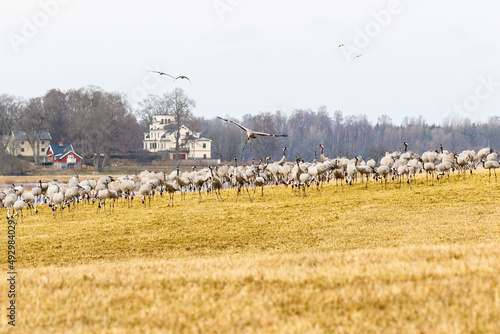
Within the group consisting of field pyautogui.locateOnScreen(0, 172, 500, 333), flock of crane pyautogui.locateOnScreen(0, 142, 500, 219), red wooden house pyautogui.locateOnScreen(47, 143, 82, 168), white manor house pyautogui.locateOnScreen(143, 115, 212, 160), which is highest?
white manor house pyautogui.locateOnScreen(143, 115, 212, 160)

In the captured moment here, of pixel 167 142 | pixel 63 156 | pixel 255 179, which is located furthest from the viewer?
pixel 167 142

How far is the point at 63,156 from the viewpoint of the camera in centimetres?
10894

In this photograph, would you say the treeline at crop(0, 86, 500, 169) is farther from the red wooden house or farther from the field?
the field

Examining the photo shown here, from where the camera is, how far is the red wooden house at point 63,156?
345ft

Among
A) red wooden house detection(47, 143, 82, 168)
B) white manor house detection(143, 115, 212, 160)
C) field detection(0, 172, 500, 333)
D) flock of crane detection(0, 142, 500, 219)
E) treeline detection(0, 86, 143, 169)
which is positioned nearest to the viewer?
field detection(0, 172, 500, 333)

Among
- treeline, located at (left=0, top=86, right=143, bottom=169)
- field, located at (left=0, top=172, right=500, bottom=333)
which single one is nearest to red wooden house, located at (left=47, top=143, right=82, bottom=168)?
treeline, located at (left=0, top=86, right=143, bottom=169)

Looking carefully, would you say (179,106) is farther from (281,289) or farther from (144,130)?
(281,289)

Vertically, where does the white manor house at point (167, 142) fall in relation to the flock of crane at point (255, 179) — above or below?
above

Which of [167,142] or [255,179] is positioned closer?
[255,179]

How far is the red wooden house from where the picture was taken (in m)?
105

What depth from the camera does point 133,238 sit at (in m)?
21.5

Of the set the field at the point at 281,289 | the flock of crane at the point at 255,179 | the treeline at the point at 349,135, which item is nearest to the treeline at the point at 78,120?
the treeline at the point at 349,135

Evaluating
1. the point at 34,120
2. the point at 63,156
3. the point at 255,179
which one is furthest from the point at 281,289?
the point at 63,156

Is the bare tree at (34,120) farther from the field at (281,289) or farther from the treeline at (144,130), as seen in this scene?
the field at (281,289)
